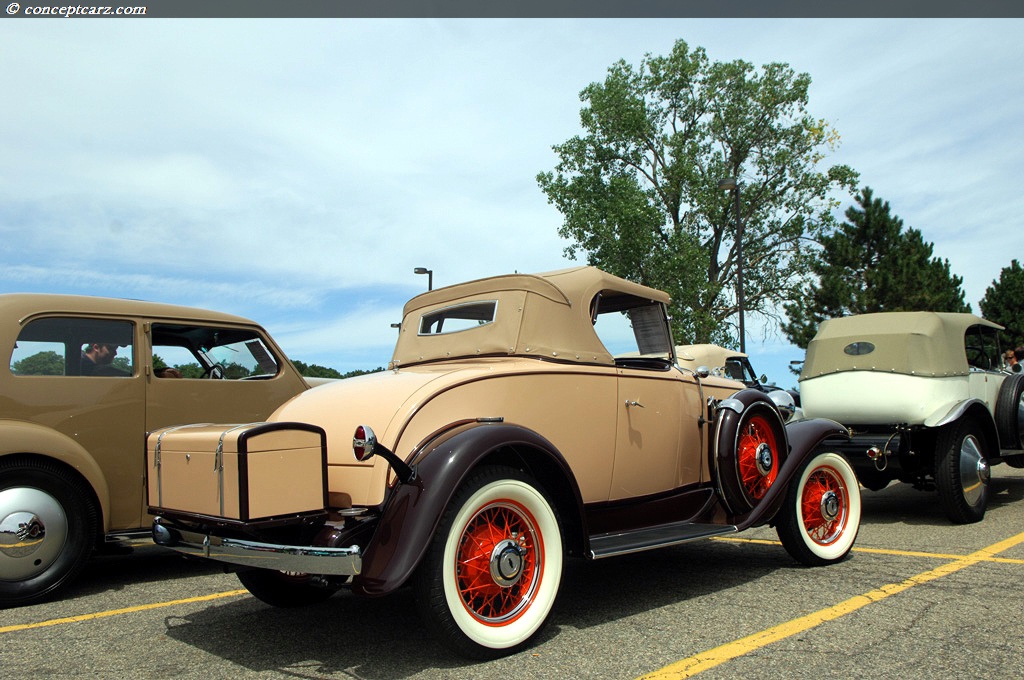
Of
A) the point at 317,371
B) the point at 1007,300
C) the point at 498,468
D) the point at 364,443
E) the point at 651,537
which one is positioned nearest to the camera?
the point at 364,443

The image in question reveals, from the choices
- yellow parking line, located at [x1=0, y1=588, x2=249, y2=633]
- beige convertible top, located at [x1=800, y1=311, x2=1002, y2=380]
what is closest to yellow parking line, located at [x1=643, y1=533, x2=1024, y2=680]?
beige convertible top, located at [x1=800, y1=311, x2=1002, y2=380]

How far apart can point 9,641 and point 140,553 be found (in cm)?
285

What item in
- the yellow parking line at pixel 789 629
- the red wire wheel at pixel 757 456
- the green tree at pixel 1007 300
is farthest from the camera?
the green tree at pixel 1007 300

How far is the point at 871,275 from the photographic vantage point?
26828 millimetres

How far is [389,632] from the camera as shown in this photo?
12.5 feet

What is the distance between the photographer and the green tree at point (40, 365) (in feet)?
16.5

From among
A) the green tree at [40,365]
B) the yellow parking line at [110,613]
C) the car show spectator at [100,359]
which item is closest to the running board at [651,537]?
the yellow parking line at [110,613]

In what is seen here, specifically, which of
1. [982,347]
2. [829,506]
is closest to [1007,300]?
[982,347]

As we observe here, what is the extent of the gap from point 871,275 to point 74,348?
26714 millimetres

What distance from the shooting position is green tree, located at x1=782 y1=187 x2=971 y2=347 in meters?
26.0

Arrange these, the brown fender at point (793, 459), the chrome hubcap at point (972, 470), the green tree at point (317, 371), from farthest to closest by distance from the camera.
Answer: the green tree at point (317, 371) < the chrome hubcap at point (972, 470) < the brown fender at point (793, 459)

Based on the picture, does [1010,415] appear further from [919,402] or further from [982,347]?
[919,402]

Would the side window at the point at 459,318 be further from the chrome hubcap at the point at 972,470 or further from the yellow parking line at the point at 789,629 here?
the chrome hubcap at the point at 972,470

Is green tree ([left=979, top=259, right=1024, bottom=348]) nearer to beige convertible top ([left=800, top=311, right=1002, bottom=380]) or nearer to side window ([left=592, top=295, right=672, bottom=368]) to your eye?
beige convertible top ([left=800, top=311, right=1002, bottom=380])
